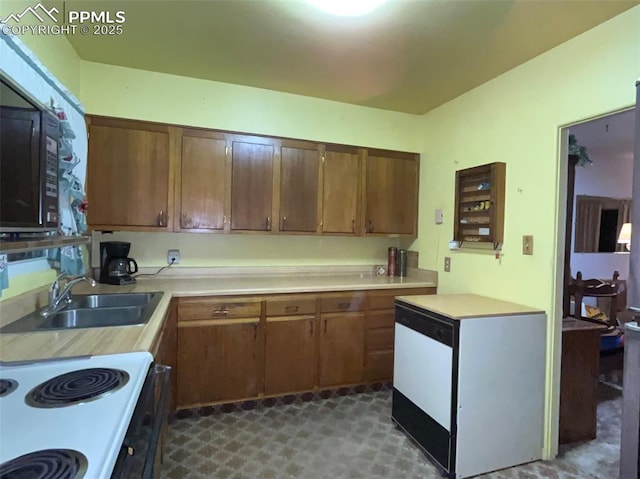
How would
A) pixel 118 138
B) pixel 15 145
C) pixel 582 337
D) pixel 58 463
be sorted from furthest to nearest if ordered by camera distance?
pixel 118 138 → pixel 582 337 → pixel 15 145 → pixel 58 463

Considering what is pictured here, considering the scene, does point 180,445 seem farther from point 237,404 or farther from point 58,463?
point 58,463

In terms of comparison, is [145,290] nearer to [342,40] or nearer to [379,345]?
[379,345]

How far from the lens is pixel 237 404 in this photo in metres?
2.64

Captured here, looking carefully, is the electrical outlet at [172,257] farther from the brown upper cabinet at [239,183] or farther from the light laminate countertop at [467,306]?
the light laminate countertop at [467,306]

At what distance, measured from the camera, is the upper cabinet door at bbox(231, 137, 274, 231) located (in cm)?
287

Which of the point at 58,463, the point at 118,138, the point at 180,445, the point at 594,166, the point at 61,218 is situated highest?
the point at 594,166

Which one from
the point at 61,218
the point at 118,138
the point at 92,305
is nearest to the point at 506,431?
the point at 92,305

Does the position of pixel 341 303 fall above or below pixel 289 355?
above

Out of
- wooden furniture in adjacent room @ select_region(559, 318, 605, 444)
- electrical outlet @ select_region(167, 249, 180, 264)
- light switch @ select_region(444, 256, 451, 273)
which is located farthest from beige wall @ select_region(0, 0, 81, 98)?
wooden furniture in adjacent room @ select_region(559, 318, 605, 444)

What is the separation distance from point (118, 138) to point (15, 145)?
4.32 ft

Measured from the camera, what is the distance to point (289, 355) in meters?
2.77

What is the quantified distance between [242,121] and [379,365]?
7.58ft

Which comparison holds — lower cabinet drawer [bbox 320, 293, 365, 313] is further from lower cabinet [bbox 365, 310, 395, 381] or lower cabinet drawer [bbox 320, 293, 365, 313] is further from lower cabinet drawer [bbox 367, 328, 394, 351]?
lower cabinet drawer [bbox 367, 328, 394, 351]

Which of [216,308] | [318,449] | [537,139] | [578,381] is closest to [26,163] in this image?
[216,308]
